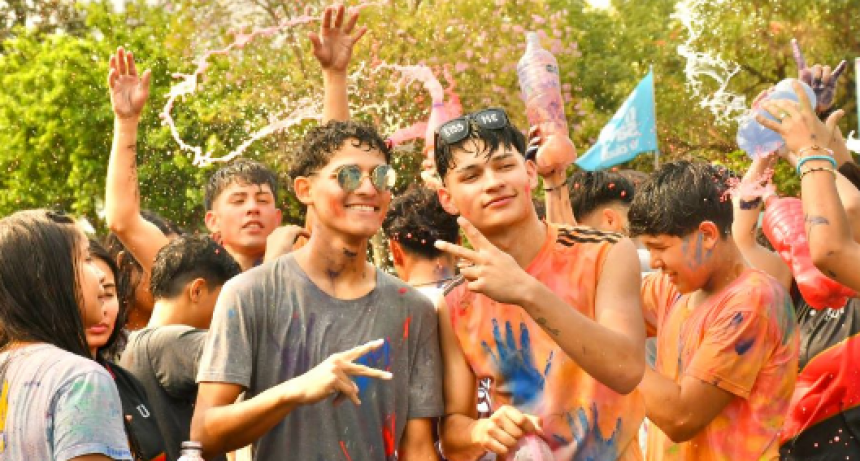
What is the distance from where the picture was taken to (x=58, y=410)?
345 cm

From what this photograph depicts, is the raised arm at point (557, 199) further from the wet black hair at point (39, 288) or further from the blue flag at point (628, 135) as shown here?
the blue flag at point (628, 135)

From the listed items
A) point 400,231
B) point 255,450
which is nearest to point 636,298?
point 255,450

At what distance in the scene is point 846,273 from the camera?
4.77 metres

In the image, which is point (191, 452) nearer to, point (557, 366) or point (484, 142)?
point (557, 366)

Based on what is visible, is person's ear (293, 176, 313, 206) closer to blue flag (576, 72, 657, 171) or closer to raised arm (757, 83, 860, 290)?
raised arm (757, 83, 860, 290)

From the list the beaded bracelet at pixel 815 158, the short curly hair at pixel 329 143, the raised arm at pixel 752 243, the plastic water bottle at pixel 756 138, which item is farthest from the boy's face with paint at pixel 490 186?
the raised arm at pixel 752 243

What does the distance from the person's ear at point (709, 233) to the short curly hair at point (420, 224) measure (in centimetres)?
162

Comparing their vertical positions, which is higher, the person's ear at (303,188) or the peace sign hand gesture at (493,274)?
the person's ear at (303,188)

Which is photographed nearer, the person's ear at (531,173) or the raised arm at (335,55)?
the person's ear at (531,173)

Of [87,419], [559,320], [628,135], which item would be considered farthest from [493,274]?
[628,135]

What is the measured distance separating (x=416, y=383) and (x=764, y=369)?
1.34 meters

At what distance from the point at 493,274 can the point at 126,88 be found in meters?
2.85

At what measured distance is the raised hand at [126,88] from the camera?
6078 millimetres

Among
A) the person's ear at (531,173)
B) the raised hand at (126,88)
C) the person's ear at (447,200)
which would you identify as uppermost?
the raised hand at (126,88)
